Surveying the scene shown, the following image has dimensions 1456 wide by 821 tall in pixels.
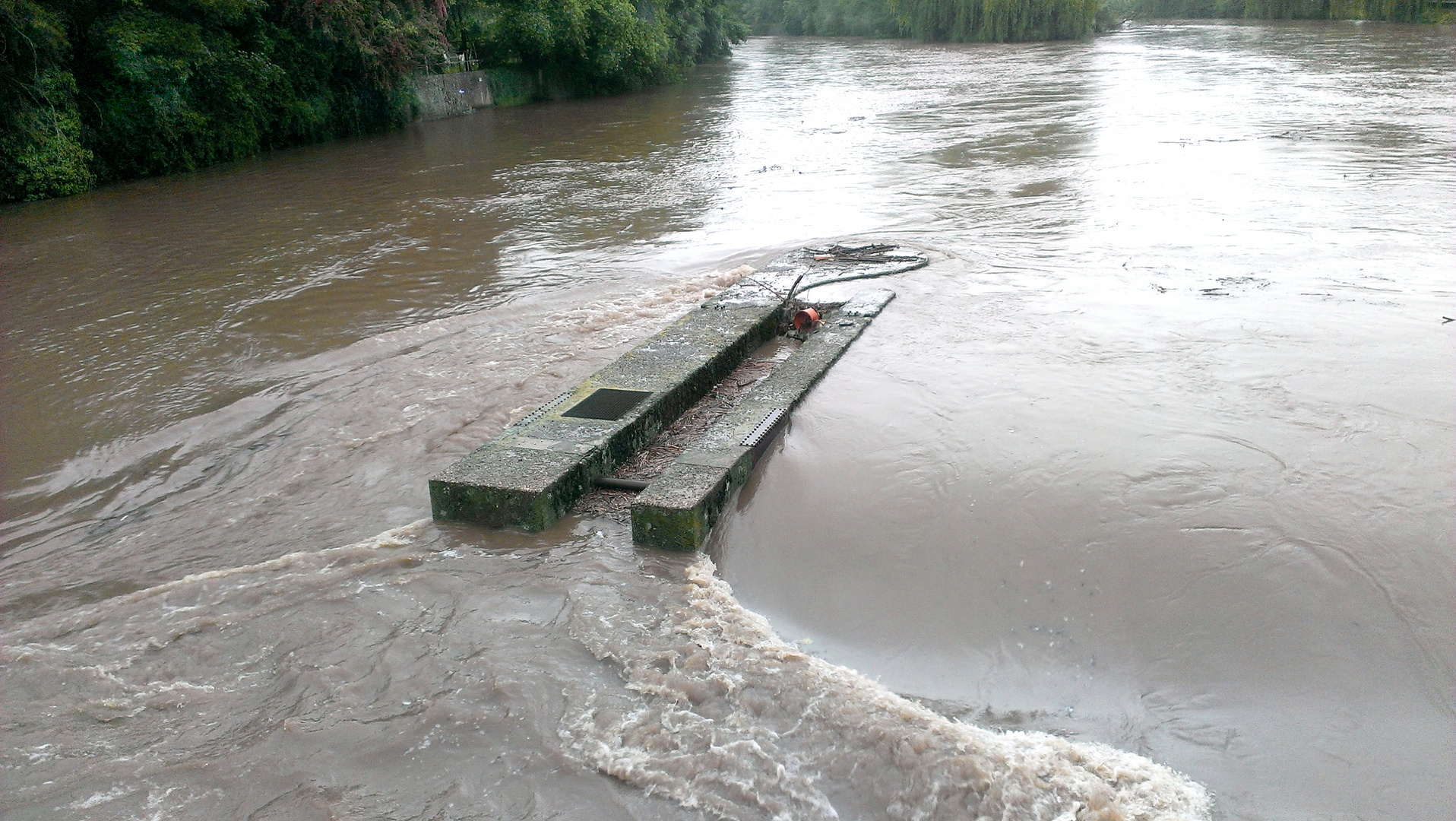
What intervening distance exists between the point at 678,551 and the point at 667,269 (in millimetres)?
5224

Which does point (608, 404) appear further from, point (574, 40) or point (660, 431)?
point (574, 40)

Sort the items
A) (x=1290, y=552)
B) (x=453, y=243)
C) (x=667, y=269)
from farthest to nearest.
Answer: (x=453, y=243) → (x=667, y=269) → (x=1290, y=552)

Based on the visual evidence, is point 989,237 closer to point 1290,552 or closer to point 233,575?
point 1290,552

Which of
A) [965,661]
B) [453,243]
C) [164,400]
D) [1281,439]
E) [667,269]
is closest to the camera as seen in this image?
[965,661]

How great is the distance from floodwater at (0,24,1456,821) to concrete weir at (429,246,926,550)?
0.50 feet

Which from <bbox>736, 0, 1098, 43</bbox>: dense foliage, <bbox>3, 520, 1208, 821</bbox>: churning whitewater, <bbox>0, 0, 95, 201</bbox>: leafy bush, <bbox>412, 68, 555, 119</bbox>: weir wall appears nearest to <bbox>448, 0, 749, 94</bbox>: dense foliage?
<bbox>412, 68, 555, 119</bbox>: weir wall

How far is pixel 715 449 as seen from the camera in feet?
15.7

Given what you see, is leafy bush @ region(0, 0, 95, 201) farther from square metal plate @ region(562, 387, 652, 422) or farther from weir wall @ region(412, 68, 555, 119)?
square metal plate @ region(562, 387, 652, 422)

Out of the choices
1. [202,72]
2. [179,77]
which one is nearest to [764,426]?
[179,77]

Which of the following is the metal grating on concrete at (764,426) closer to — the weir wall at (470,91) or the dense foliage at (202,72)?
the dense foliage at (202,72)

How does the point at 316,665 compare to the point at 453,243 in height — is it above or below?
below

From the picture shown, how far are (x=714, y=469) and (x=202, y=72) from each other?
54.6 ft

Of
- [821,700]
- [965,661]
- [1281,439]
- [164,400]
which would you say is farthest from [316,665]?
[1281,439]

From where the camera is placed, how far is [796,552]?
14.1ft
